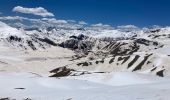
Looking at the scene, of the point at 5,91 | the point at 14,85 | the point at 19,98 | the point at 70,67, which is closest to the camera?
the point at 19,98

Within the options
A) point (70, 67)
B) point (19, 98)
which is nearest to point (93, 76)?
point (19, 98)

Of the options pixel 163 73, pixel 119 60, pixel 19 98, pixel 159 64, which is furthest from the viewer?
pixel 119 60

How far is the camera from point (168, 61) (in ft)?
510

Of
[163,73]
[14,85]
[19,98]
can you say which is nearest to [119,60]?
[163,73]

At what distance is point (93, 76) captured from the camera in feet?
375

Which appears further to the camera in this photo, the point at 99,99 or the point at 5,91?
the point at 5,91

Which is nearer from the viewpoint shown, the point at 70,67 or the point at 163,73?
the point at 163,73

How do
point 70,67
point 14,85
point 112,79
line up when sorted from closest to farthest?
point 14,85, point 112,79, point 70,67

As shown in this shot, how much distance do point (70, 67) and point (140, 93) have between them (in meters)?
135

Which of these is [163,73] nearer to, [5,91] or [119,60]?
[119,60]

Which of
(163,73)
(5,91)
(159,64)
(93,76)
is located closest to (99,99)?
(5,91)

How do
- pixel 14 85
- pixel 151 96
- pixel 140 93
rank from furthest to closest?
1. pixel 14 85
2. pixel 140 93
3. pixel 151 96

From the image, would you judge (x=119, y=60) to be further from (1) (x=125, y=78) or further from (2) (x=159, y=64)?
(1) (x=125, y=78)

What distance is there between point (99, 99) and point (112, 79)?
53.8 metres
